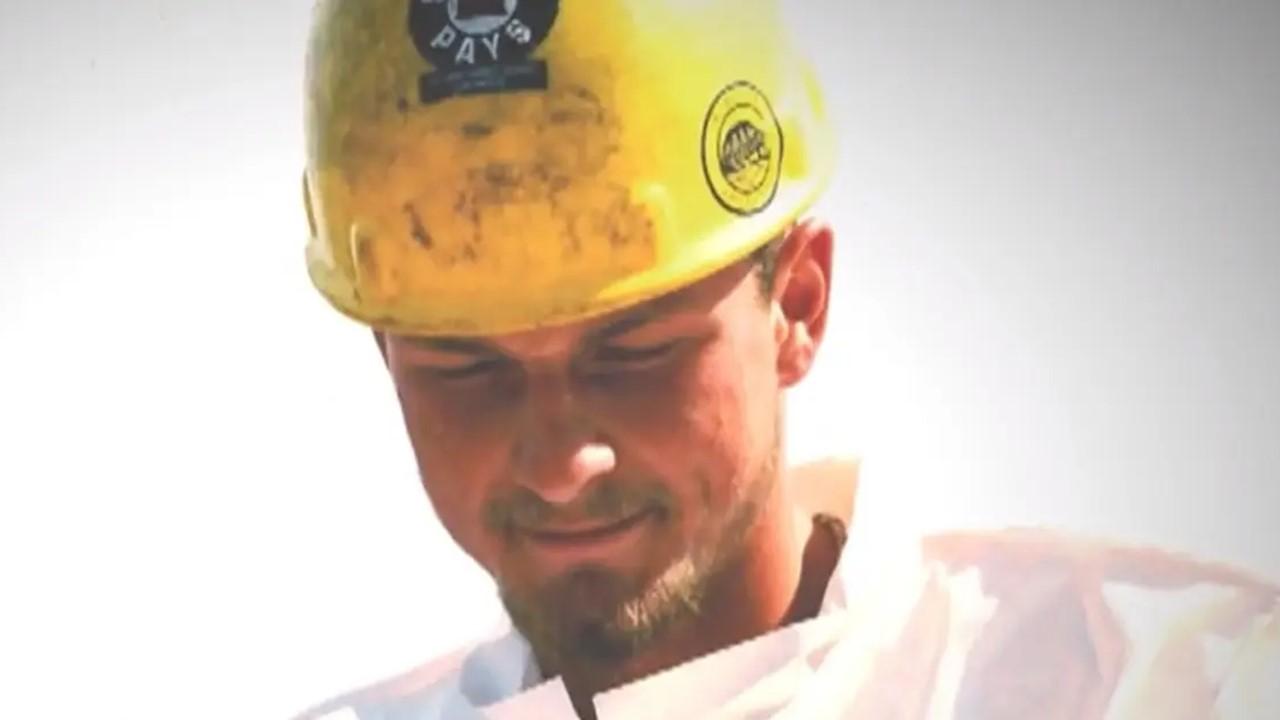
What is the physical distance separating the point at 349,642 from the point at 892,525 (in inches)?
20.0

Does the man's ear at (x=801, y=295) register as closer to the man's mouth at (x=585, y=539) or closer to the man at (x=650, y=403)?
the man at (x=650, y=403)

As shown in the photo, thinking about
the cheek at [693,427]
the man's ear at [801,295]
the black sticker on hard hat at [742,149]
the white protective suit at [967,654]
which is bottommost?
the white protective suit at [967,654]

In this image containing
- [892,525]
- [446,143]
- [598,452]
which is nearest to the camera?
[446,143]

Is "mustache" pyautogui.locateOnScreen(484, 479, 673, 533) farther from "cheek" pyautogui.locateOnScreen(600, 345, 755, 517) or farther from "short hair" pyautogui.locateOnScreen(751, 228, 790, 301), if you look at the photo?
"short hair" pyautogui.locateOnScreen(751, 228, 790, 301)

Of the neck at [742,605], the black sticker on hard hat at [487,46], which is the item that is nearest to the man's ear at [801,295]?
the neck at [742,605]

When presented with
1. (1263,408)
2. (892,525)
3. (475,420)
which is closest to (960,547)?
(892,525)

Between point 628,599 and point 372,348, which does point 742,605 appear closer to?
point 628,599

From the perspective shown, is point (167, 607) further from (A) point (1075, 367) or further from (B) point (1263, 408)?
(B) point (1263, 408)

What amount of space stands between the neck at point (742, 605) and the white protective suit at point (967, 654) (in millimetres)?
13

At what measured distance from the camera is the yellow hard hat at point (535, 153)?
1.28m

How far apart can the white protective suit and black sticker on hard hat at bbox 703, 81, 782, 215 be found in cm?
34

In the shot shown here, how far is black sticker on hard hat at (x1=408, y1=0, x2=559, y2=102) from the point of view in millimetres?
1283

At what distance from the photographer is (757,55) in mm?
1385

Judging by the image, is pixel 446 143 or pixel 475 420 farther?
pixel 475 420
